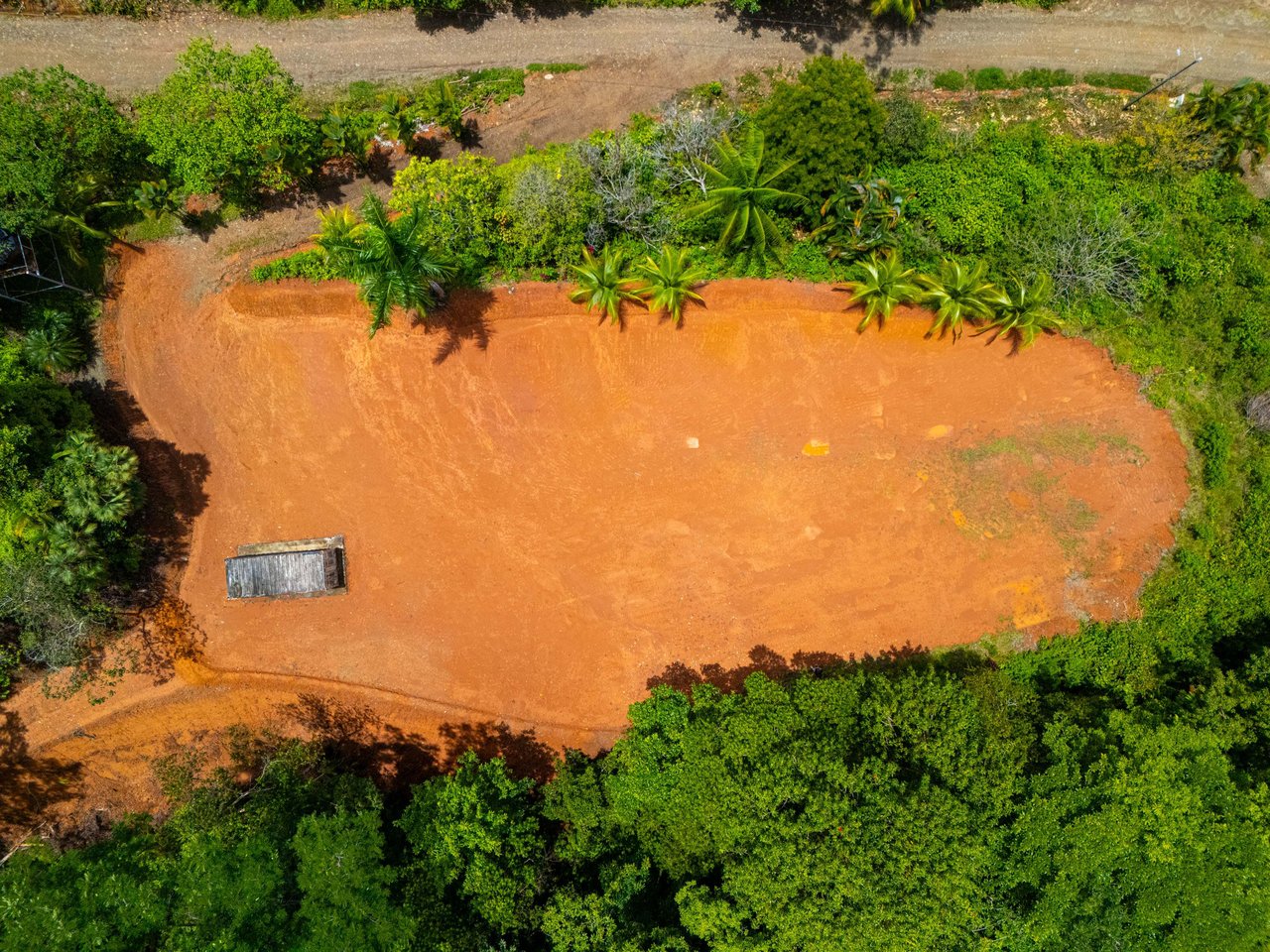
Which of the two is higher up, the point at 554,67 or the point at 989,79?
the point at 554,67

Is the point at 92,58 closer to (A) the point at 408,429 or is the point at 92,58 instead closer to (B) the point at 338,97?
→ (B) the point at 338,97

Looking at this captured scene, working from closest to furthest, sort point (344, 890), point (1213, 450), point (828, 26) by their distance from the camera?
1. point (344, 890)
2. point (1213, 450)
3. point (828, 26)

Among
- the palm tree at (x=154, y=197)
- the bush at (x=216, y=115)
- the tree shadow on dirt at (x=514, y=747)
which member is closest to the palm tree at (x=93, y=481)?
the palm tree at (x=154, y=197)

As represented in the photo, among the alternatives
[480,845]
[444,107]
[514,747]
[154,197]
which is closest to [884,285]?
[444,107]

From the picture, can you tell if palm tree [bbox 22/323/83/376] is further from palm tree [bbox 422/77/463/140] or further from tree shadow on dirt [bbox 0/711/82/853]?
palm tree [bbox 422/77/463/140]

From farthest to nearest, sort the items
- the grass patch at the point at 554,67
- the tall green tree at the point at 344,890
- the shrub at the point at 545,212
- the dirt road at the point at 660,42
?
the grass patch at the point at 554,67
the dirt road at the point at 660,42
the shrub at the point at 545,212
the tall green tree at the point at 344,890

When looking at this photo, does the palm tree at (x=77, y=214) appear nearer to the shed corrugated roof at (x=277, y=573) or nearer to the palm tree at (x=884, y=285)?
the shed corrugated roof at (x=277, y=573)

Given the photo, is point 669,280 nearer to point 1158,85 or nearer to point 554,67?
point 554,67
